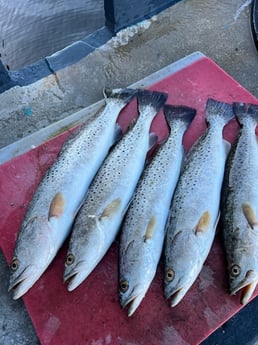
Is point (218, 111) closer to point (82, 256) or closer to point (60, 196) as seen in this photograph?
point (60, 196)

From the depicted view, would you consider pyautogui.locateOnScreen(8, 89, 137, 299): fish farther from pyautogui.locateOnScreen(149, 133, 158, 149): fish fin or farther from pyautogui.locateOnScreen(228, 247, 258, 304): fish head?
pyautogui.locateOnScreen(228, 247, 258, 304): fish head

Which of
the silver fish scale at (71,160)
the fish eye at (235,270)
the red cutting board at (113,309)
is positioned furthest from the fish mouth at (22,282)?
the fish eye at (235,270)

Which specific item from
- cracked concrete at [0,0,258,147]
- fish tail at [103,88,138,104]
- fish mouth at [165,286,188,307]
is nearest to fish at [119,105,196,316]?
fish mouth at [165,286,188,307]

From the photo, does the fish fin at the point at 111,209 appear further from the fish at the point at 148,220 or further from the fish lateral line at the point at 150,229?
the fish lateral line at the point at 150,229

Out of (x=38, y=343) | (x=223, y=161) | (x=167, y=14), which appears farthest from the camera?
(x=167, y=14)

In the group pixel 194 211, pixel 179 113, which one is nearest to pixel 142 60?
pixel 179 113

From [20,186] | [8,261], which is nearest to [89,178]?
[20,186]

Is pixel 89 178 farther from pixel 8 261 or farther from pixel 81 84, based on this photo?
pixel 81 84
